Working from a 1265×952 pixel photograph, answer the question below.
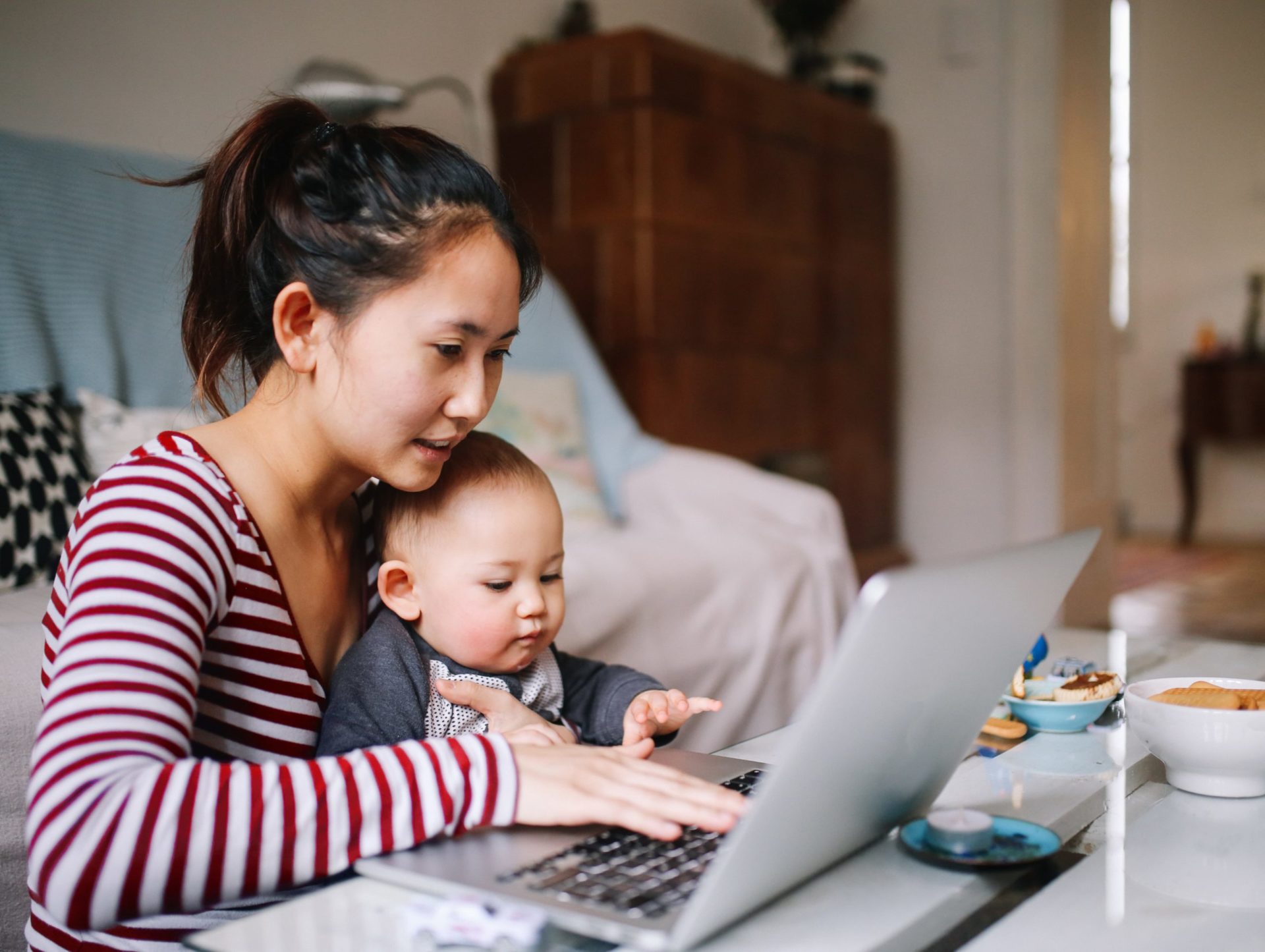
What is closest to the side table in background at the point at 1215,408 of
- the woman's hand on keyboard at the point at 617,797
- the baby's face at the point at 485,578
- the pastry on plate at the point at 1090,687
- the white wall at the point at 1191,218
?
the white wall at the point at 1191,218

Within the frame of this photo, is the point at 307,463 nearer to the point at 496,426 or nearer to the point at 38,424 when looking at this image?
the point at 38,424

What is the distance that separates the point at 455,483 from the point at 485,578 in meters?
0.09

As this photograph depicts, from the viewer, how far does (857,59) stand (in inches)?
143

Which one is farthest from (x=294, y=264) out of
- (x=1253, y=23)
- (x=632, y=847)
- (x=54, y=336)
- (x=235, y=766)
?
(x=1253, y=23)

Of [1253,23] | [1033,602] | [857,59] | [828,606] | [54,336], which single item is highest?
[1253,23]

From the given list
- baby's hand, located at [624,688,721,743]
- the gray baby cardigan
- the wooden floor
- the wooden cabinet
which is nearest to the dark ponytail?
the gray baby cardigan

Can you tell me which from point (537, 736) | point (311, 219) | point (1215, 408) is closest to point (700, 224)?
point (311, 219)

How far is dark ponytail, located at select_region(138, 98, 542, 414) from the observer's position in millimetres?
864

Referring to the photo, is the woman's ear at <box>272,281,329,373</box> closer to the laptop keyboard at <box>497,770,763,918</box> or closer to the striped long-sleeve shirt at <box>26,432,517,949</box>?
the striped long-sleeve shirt at <box>26,432,517,949</box>

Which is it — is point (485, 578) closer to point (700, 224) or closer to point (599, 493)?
point (599, 493)

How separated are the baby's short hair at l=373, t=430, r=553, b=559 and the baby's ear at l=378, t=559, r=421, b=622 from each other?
3 cm

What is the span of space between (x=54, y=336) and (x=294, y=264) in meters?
1.08

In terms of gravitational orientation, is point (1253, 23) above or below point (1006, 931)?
above

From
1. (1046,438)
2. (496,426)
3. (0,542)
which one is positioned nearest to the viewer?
(0,542)
